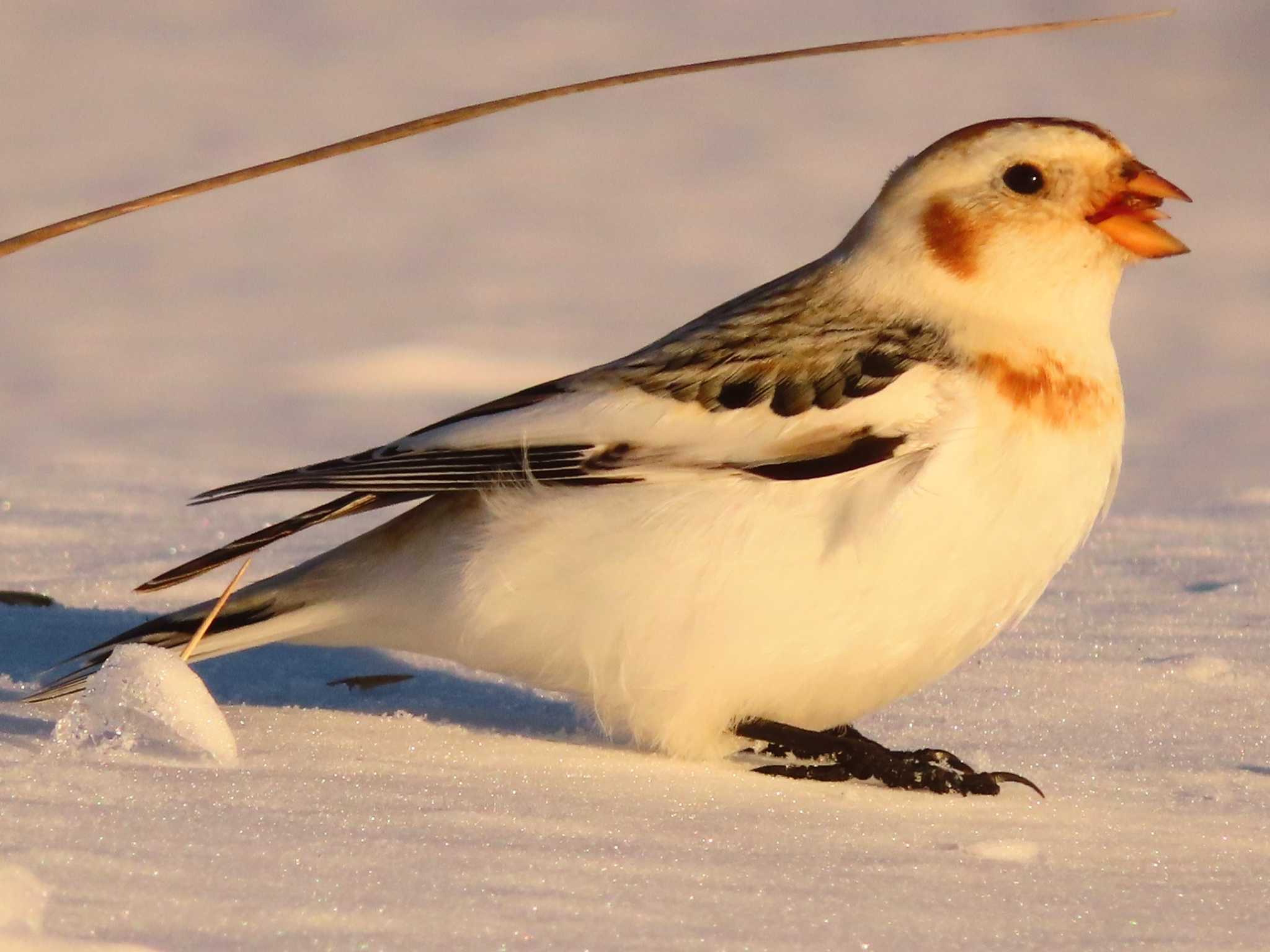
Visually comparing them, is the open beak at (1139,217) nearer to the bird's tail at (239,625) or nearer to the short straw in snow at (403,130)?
the short straw in snow at (403,130)

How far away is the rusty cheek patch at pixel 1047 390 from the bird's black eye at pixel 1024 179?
0.32 meters

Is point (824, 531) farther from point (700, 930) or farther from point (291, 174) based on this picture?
point (291, 174)

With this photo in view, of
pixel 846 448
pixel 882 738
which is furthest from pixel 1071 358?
pixel 882 738

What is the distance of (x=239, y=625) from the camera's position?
10.3ft

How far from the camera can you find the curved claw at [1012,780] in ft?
9.61

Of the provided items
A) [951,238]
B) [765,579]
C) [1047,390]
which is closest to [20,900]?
[765,579]

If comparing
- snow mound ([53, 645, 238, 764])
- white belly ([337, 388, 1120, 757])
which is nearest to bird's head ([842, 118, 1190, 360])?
white belly ([337, 388, 1120, 757])

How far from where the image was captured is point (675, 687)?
2.94 metres

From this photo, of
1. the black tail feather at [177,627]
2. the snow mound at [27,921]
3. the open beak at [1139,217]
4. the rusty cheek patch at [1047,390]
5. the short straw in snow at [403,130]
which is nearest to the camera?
the snow mound at [27,921]

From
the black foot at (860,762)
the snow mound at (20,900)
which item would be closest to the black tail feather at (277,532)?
the black foot at (860,762)

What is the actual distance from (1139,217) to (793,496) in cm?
80

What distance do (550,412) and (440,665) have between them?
836mm

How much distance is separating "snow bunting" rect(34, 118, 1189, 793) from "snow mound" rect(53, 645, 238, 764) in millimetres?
291

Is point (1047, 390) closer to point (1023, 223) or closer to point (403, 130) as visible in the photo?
point (1023, 223)
